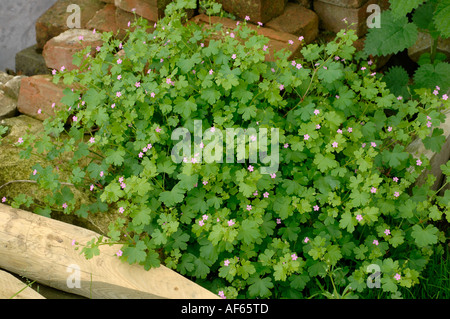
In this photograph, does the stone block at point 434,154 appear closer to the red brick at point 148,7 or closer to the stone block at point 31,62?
the red brick at point 148,7

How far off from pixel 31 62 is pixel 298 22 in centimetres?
231

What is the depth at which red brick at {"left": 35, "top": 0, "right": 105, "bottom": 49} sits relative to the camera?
404cm

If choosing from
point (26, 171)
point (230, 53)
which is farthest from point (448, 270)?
point (26, 171)

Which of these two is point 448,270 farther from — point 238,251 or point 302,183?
point 238,251

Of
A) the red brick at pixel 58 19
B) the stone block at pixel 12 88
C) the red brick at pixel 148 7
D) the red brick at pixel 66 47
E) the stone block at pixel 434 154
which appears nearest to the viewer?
the stone block at pixel 434 154

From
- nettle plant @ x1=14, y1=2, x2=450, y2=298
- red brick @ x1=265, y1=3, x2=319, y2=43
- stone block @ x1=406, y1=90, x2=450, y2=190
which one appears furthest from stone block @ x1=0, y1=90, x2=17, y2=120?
stone block @ x1=406, y1=90, x2=450, y2=190

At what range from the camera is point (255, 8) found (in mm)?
3387

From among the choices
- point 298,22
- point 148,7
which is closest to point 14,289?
point 148,7

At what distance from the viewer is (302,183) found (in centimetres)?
275

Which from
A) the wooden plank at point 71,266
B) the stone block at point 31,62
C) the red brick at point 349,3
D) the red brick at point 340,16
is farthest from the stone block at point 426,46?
the stone block at point 31,62

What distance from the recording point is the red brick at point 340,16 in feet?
11.5

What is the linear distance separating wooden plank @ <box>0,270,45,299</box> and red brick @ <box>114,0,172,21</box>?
201 centimetres

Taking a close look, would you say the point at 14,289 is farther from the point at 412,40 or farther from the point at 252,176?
the point at 412,40

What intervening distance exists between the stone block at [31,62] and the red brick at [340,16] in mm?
2289
